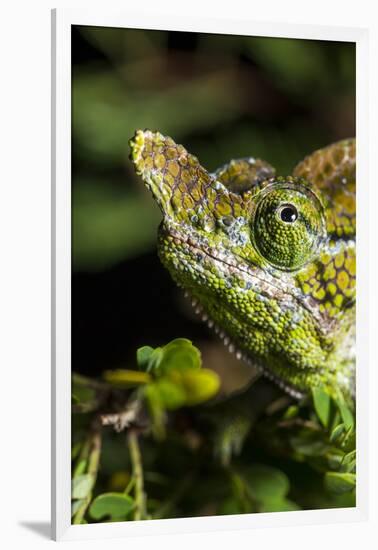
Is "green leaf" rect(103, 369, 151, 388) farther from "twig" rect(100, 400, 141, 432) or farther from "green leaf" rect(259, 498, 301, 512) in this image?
"green leaf" rect(259, 498, 301, 512)

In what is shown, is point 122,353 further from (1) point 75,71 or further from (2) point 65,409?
(1) point 75,71

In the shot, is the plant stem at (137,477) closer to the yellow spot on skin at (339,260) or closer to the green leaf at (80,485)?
the green leaf at (80,485)

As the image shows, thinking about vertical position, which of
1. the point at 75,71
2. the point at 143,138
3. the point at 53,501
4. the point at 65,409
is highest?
the point at 75,71

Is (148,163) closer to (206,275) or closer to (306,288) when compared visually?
(206,275)

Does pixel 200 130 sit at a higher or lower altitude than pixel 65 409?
higher

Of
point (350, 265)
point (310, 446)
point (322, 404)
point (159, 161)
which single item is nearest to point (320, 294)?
point (350, 265)

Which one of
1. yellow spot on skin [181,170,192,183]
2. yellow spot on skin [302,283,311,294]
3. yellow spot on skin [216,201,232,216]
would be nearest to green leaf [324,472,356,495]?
yellow spot on skin [302,283,311,294]

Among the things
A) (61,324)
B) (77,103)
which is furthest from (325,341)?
(77,103)
